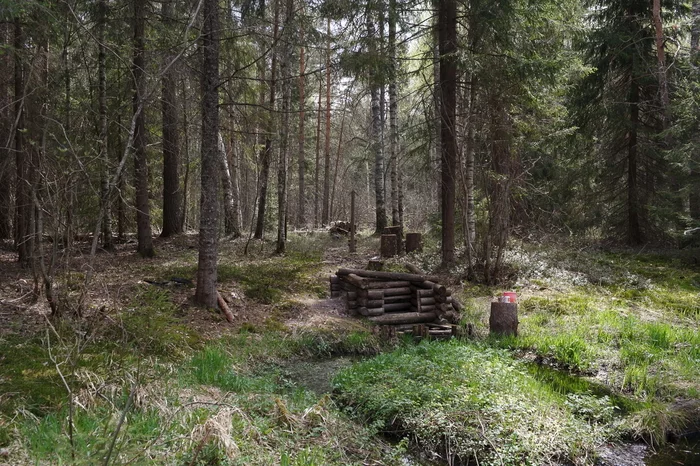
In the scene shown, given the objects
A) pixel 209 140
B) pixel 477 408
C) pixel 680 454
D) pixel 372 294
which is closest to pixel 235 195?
pixel 372 294

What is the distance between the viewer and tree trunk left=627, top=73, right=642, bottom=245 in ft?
48.6

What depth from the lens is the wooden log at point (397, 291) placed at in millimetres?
9289

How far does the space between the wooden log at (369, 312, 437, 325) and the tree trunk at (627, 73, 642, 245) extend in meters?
9.61

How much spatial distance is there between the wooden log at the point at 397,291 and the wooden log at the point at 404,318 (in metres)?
0.42

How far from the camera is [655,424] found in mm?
5281

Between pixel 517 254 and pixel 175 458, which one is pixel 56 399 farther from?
pixel 517 254

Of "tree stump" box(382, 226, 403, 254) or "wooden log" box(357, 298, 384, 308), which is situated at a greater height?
"tree stump" box(382, 226, 403, 254)

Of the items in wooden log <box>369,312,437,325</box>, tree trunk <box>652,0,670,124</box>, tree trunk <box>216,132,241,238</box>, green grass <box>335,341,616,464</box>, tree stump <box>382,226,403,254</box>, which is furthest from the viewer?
tree trunk <box>216,132,241,238</box>

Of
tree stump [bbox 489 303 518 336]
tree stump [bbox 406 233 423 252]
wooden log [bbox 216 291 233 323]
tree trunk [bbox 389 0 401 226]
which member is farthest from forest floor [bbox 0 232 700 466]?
tree trunk [bbox 389 0 401 226]

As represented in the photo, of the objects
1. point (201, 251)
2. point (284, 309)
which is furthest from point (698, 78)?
point (201, 251)

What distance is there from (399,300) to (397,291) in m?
0.24

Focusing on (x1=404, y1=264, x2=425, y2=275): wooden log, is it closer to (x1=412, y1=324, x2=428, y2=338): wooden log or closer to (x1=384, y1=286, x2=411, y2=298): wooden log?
(x1=384, y1=286, x2=411, y2=298): wooden log

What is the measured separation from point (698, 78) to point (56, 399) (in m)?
16.3

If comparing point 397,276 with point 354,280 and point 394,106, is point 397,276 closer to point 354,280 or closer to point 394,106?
point 354,280
